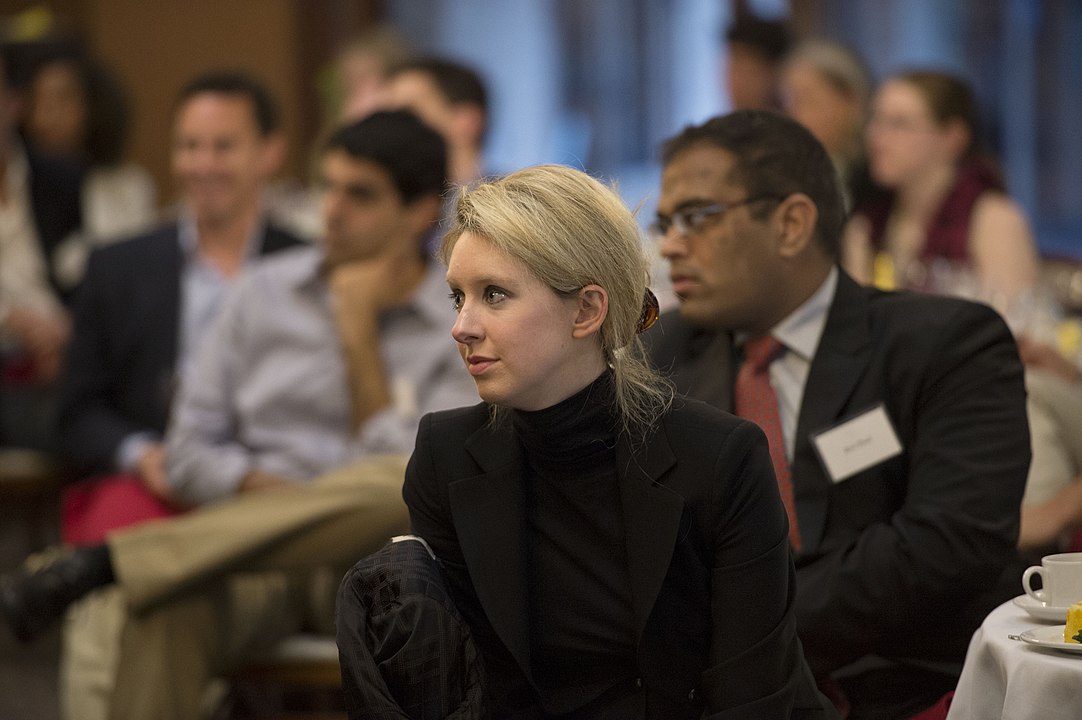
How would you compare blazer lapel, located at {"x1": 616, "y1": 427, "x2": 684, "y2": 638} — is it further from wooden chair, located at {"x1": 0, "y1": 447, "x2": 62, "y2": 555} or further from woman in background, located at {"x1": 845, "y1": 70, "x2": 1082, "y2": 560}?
wooden chair, located at {"x1": 0, "y1": 447, "x2": 62, "y2": 555}

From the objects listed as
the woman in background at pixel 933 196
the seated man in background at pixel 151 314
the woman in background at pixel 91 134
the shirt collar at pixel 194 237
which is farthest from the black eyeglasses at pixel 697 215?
the woman in background at pixel 91 134

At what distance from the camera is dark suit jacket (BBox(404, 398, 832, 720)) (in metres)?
1.86

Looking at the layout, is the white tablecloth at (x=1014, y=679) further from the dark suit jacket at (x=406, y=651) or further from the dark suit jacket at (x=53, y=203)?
the dark suit jacket at (x=53, y=203)

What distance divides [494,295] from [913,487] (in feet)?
2.91

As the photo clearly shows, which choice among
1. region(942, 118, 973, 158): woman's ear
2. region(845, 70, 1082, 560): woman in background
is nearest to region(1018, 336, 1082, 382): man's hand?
region(845, 70, 1082, 560): woman in background

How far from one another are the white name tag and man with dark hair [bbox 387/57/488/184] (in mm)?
3005

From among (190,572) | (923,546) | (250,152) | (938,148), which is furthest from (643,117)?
(923,546)

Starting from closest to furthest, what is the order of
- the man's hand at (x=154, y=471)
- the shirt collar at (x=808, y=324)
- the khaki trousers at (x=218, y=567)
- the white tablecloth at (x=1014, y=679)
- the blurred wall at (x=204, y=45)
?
the white tablecloth at (x=1014, y=679) → the shirt collar at (x=808, y=324) → the khaki trousers at (x=218, y=567) → the man's hand at (x=154, y=471) → the blurred wall at (x=204, y=45)

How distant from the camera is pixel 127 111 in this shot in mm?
7336

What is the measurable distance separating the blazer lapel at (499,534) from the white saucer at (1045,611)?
2.18ft

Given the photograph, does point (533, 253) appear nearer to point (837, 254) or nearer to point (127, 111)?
point (837, 254)

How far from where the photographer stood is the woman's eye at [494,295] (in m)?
1.88

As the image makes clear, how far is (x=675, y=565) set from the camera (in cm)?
192

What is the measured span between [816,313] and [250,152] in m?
2.71
